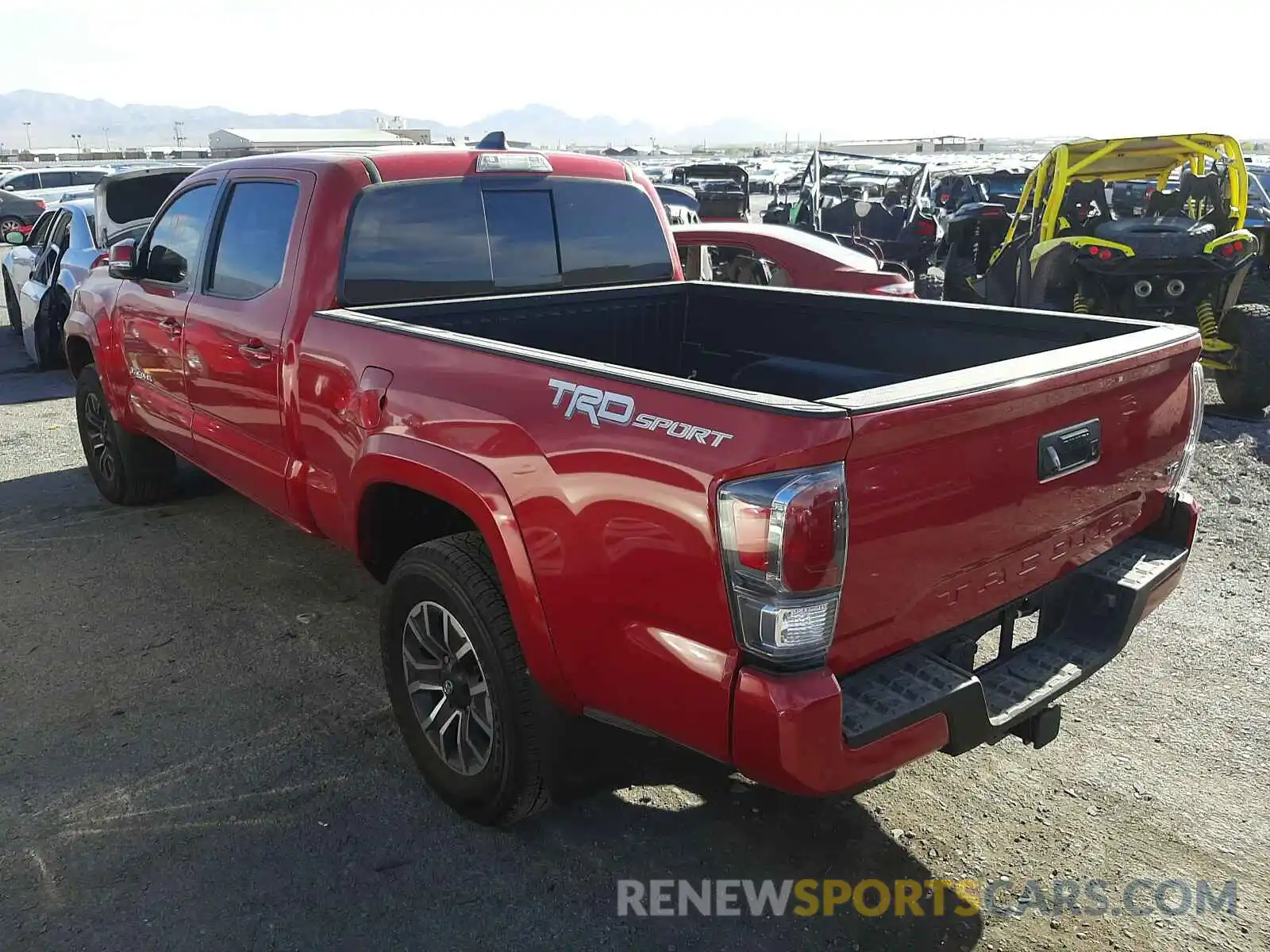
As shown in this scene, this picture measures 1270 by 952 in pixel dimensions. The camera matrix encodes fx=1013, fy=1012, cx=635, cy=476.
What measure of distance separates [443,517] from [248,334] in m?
1.23

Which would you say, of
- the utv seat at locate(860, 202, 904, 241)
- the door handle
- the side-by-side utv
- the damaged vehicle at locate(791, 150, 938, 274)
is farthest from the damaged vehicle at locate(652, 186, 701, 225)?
the door handle

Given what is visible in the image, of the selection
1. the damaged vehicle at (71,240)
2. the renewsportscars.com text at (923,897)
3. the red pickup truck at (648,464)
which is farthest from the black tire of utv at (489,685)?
the damaged vehicle at (71,240)

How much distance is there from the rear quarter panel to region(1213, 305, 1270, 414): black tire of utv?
7217 millimetres

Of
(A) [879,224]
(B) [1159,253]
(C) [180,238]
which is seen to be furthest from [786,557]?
(A) [879,224]

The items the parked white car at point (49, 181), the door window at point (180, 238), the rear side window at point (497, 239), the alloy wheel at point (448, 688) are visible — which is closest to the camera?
the alloy wheel at point (448, 688)

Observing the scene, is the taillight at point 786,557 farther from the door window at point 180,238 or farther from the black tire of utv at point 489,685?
the door window at point 180,238

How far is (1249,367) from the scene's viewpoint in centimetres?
784

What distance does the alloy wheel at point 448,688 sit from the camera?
3.02 m

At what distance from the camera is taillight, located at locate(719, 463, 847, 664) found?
6.82 feet

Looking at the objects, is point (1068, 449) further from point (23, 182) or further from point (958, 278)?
point (23, 182)

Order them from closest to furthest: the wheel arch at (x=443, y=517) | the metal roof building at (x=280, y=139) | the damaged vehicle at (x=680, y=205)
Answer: the wheel arch at (x=443, y=517) < the damaged vehicle at (x=680, y=205) < the metal roof building at (x=280, y=139)

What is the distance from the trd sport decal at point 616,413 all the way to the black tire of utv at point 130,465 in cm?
423

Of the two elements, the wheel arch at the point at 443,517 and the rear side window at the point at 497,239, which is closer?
the wheel arch at the point at 443,517

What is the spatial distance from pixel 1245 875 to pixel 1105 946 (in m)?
0.57
